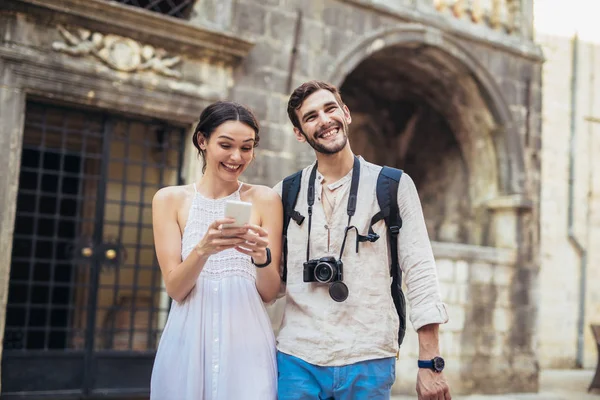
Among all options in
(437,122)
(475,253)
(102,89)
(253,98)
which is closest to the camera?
(102,89)

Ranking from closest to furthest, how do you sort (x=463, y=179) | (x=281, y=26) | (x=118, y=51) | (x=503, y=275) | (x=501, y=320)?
1. (x=118, y=51)
2. (x=281, y=26)
3. (x=501, y=320)
4. (x=503, y=275)
5. (x=463, y=179)

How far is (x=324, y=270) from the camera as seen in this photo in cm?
250

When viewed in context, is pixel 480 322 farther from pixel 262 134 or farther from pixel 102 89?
pixel 102 89

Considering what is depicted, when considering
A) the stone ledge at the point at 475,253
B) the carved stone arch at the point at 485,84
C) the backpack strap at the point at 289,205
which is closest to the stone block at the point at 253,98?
the carved stone arch at the point at 485,84

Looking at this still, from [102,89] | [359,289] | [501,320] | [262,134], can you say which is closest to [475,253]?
[501,320]

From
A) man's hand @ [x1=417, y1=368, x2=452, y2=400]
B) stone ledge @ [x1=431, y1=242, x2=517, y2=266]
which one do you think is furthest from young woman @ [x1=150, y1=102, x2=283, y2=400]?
stone ledge @ [x1=431, y1=242, x2=517, y2=266]

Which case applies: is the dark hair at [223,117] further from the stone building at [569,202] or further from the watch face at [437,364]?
the stone building at [569,202]

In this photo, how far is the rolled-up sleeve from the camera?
2.44 metres

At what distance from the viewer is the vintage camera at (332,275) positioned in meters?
2.49

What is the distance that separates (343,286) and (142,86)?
15.9 ft

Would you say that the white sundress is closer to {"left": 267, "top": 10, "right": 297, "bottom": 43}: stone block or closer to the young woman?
the young woman

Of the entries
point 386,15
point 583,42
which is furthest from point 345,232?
point 583,42

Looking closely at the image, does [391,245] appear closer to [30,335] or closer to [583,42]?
[30,335]

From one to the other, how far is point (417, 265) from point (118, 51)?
16.5ft
